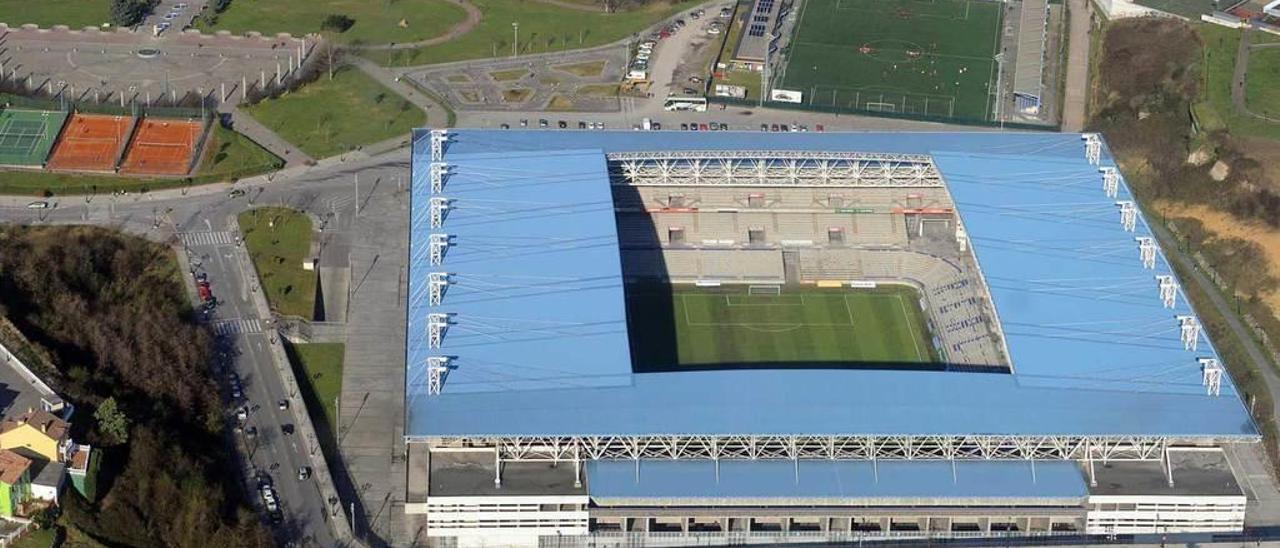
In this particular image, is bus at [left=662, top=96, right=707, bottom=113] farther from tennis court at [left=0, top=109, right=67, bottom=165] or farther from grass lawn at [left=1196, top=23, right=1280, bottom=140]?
tennis court at [left=0, top=109, right=67, bottom=165]

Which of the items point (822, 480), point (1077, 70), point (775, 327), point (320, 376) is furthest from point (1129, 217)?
point (320, 376)

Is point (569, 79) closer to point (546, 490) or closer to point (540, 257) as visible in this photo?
point (540, 257)

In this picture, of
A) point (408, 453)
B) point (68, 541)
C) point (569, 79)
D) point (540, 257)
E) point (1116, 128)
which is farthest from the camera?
point (569, 79)

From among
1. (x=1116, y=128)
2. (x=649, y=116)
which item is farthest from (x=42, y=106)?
(x=1116, y=128)

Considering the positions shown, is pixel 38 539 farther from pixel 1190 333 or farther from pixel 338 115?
pixel 1190 333

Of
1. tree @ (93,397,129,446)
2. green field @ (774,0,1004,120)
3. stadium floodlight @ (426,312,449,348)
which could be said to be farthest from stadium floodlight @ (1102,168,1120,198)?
tree @ (93,397,129,446)

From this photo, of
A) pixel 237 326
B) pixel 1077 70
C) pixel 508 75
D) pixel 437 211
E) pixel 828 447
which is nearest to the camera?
pixel 828 447

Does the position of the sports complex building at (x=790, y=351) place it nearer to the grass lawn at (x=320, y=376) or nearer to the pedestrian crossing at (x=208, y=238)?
the grass lawn at (x=320, y=376)
